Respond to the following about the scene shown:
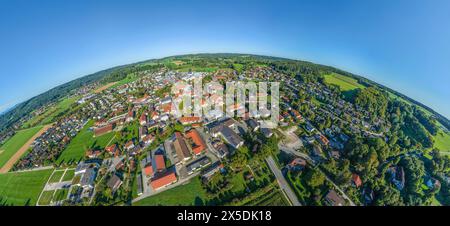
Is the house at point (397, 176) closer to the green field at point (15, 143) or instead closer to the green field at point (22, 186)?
the green field at point (22, 186)

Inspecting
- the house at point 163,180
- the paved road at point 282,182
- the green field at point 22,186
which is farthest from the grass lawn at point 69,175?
the paved road at point 282,182

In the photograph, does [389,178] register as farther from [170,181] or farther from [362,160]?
[170,181]

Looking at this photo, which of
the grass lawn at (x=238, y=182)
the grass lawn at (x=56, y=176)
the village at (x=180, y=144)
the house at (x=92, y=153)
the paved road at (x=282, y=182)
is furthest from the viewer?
the house at (x=92, y=153)

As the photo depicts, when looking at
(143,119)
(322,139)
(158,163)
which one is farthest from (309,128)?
(143,119)

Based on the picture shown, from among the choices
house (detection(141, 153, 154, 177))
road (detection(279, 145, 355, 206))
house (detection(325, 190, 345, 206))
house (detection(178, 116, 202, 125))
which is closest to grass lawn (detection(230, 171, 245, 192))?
road (detection(279, 145, 355, 206))
